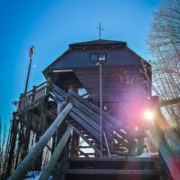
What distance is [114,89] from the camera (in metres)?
13.3

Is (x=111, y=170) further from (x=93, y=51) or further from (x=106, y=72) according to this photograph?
(x=93, y=51)

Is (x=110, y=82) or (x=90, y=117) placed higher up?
(x=110, y=82)

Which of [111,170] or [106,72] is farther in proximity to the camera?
[106,72]

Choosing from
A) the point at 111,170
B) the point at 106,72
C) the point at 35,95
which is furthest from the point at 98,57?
the point at 111,170

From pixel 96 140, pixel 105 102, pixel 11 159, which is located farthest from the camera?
pixel 105 102

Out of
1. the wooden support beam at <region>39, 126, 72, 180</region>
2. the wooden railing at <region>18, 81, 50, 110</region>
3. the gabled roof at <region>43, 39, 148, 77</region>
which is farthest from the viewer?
the gabled roof at <region>43, 39, 148, 77</region>

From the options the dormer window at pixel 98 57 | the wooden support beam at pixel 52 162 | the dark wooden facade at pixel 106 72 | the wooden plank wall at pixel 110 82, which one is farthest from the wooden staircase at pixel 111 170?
the dormer window at pixel 98 57

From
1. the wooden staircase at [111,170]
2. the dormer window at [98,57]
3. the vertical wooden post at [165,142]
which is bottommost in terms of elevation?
the wooden staircase at [111,170]

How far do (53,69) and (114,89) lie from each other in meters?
4.62

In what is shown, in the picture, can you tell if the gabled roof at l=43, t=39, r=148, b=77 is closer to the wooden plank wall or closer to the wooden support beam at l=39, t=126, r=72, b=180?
the wooden plank wall

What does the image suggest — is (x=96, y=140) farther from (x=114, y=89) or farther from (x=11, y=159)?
(x=114, y=89)

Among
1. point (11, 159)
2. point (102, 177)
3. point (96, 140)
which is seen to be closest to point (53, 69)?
point (96, 140)

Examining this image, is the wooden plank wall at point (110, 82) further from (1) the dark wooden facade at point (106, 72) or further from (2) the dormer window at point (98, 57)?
(2) the dormer window at point (98, 57)

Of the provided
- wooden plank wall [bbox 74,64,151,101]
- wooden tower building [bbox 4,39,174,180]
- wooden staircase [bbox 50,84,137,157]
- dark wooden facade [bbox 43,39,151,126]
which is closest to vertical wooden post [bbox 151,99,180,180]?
wooden tower building [bbox 4,39,174,180]
